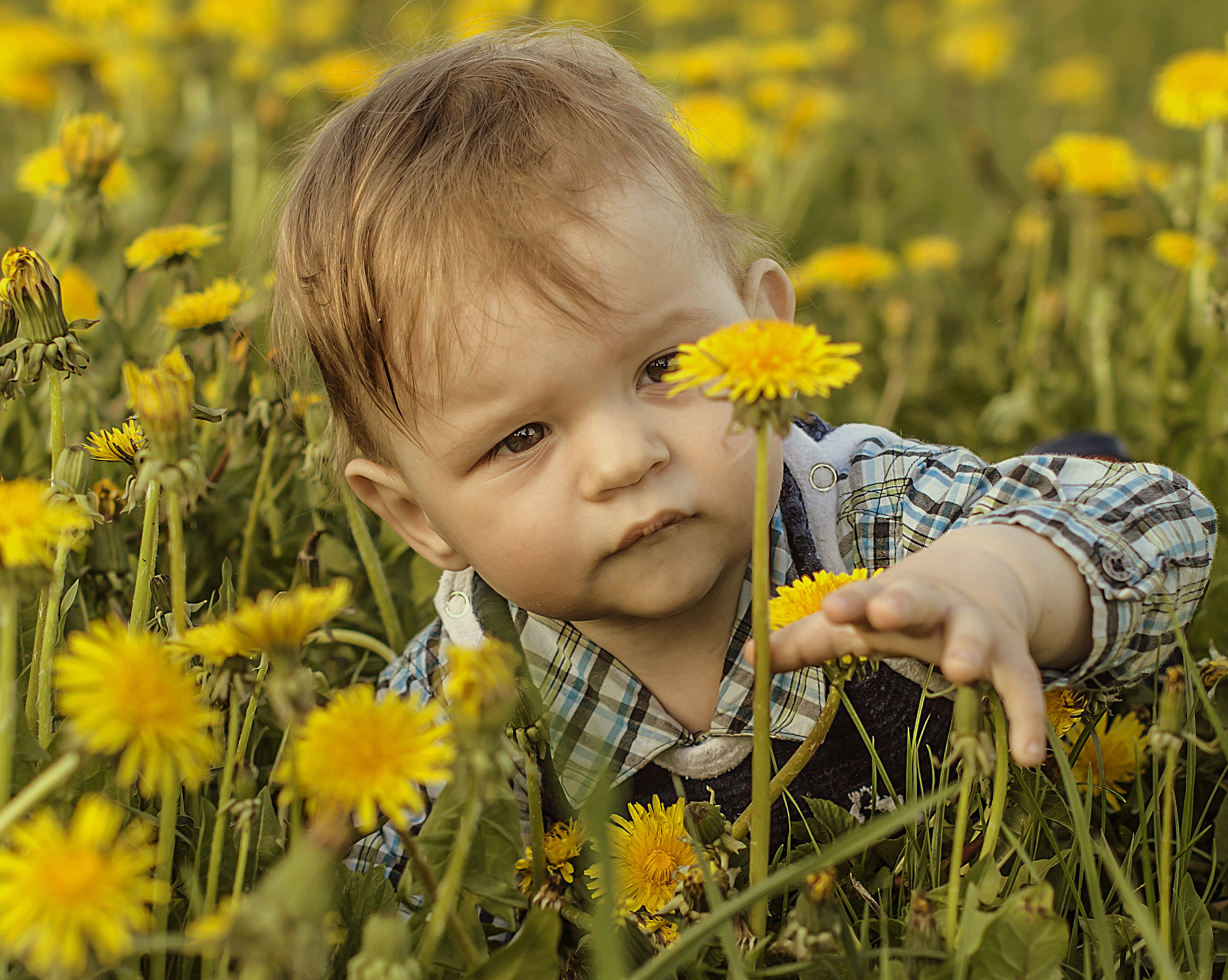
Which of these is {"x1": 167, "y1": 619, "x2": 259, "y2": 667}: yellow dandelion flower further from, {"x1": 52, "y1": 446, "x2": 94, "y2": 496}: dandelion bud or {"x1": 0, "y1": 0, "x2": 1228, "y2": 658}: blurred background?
{"x1": 0, "y1": 0, "x2": 1228, "y2": 658}: blurred background

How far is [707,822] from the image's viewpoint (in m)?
0.86

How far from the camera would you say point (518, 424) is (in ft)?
3.36

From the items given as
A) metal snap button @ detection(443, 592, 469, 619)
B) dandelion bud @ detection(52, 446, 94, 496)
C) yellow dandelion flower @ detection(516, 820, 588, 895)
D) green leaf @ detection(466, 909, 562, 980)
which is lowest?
yellow dandelion flower @ detection(516, 820, 588, 895)

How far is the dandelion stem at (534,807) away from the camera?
861 mm

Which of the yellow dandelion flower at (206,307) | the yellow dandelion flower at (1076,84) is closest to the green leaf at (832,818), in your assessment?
the yellow dandelion flower at (206,307)

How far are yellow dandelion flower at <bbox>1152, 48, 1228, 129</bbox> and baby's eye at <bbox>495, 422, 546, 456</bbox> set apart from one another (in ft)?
5.28

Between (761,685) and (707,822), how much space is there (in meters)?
0.20

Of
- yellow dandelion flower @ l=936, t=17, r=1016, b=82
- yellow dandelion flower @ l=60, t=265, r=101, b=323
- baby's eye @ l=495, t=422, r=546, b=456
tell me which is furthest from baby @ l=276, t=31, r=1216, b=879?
yellow dandelion flower @ l=936, t=17, r=1016, b=82

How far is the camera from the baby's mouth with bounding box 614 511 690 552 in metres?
0.99

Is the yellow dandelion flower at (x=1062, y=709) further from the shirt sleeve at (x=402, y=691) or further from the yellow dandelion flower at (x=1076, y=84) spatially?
the yellow dandelion flower at (x=1076, y=84)

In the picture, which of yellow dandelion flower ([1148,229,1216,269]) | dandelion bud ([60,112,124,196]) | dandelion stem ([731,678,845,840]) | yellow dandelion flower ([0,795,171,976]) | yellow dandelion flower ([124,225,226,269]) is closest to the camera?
yellow dandelion flower ([0,795,171,976])

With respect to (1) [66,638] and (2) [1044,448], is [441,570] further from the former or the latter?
(2) [1044,448]

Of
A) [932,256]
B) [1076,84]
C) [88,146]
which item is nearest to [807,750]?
[88,146]

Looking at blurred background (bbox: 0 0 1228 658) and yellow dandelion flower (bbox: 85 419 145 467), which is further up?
yellow dandelion flower (bbox: 85 419 145 467)
